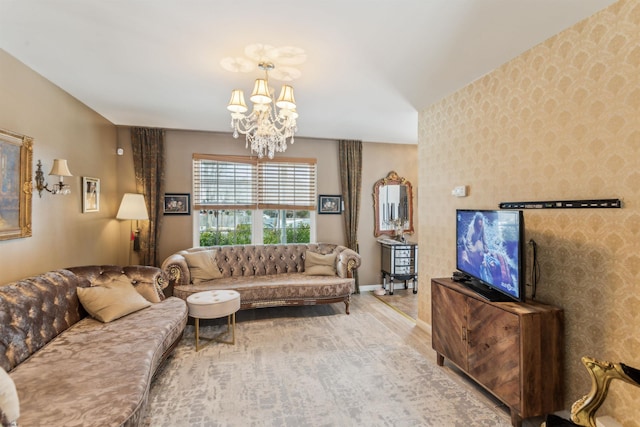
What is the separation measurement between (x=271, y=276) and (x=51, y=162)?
2.81m

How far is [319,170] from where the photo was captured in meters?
5.47

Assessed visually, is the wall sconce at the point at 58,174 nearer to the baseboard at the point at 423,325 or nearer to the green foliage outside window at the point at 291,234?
the green foliage outside window at the point at 291,234

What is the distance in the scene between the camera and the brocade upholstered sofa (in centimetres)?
161

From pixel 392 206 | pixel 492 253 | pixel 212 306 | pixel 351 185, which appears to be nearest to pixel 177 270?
pixel 212 306

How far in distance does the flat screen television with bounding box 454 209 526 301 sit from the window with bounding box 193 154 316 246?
9.84 ft

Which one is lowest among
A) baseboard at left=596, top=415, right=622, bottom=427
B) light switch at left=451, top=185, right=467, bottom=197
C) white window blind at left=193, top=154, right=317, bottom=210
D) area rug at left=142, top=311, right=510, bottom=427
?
area rug at left=142, top=311, right=510, bottom=427

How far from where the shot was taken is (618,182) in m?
1.85

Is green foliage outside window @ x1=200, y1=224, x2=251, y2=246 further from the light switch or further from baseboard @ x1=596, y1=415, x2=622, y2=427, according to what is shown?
baseboard @ x1=596, y1=415, x2=622, y2=427

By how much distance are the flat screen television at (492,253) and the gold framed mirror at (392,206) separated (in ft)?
8.94

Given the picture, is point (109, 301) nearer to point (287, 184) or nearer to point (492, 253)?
point (287, 184)

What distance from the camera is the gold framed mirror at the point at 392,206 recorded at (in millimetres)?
5695

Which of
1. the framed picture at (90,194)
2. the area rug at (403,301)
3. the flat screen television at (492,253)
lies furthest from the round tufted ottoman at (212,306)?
the area rug at (403,301)

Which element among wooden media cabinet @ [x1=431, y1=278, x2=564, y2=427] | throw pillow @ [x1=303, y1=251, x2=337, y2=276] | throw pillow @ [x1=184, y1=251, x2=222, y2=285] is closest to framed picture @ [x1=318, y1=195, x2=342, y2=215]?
throw pillow @ [x1=303, y1=251, x2=337, y2=276]

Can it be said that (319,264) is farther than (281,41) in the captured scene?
Yes
